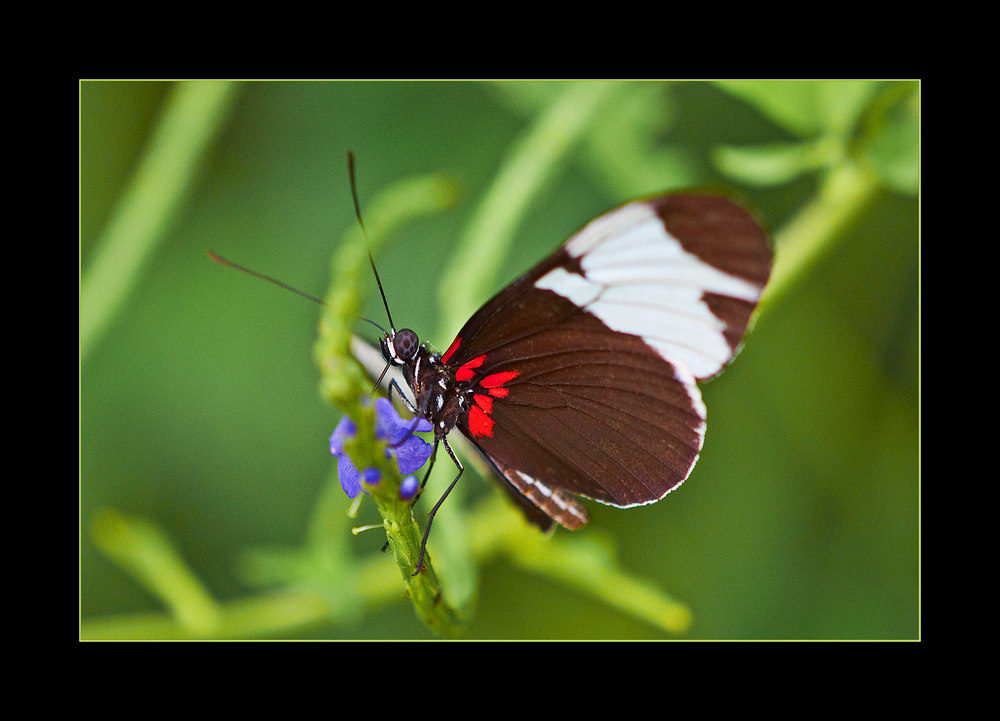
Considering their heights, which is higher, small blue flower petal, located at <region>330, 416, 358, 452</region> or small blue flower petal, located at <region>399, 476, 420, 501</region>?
small blue flower petal, located at <region>330, 416, 358, 452</region>

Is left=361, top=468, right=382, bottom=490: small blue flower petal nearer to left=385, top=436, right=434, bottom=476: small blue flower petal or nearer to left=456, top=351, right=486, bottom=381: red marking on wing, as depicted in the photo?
left=385, top=436, right=434, bottom=476: small blue flower petal

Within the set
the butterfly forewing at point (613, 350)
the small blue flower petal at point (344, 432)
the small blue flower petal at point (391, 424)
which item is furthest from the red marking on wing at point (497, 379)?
the small blue flower petal at point (344, 432)

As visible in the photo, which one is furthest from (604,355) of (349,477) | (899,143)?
(899,143)

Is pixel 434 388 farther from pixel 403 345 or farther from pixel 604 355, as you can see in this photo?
pixel 604 355

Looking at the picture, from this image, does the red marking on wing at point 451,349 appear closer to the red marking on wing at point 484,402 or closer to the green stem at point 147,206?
the red marking on wing at point 484,402

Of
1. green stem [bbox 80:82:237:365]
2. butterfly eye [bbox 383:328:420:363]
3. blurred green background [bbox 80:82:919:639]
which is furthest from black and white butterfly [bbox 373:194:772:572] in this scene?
Result: green stem [bbox 80:82:237:365]

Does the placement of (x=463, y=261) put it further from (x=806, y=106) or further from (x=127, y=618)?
(x=127, y=618)
